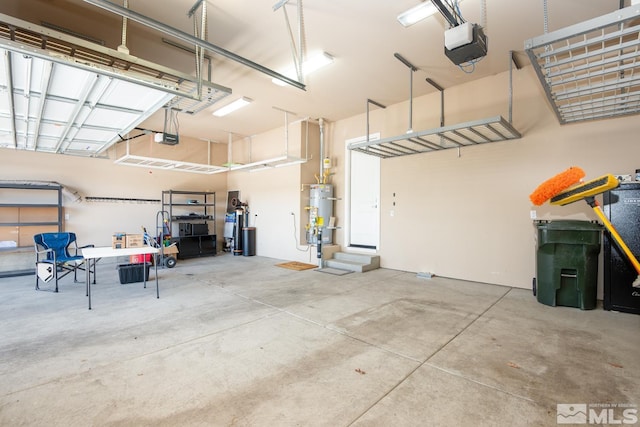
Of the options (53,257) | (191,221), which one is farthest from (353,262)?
(53,257)

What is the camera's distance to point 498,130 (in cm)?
459

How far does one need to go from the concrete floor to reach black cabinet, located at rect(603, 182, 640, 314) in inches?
8.8

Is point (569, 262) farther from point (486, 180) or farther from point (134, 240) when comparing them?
point (134, 240)

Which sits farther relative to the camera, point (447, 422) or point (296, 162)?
point (296, 162)

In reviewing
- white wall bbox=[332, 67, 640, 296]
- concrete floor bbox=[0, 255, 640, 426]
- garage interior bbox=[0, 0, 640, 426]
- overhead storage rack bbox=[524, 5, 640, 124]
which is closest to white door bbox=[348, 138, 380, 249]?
garage interior bbox=[0, 0, 640, 426]

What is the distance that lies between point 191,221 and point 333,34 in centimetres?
737

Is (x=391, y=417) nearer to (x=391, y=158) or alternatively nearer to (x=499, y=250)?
(x=499, y=250)

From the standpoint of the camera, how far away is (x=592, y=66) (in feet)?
8.92

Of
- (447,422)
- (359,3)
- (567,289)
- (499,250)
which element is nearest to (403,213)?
(499,250)

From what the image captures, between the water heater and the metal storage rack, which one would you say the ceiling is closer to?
the water heater

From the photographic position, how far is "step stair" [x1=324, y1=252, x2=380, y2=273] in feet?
21.1

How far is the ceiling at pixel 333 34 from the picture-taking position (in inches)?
137

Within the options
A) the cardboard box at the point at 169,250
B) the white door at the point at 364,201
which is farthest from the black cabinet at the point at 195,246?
the white door at the point at 364,201

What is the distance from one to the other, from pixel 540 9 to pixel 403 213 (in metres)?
3.89
